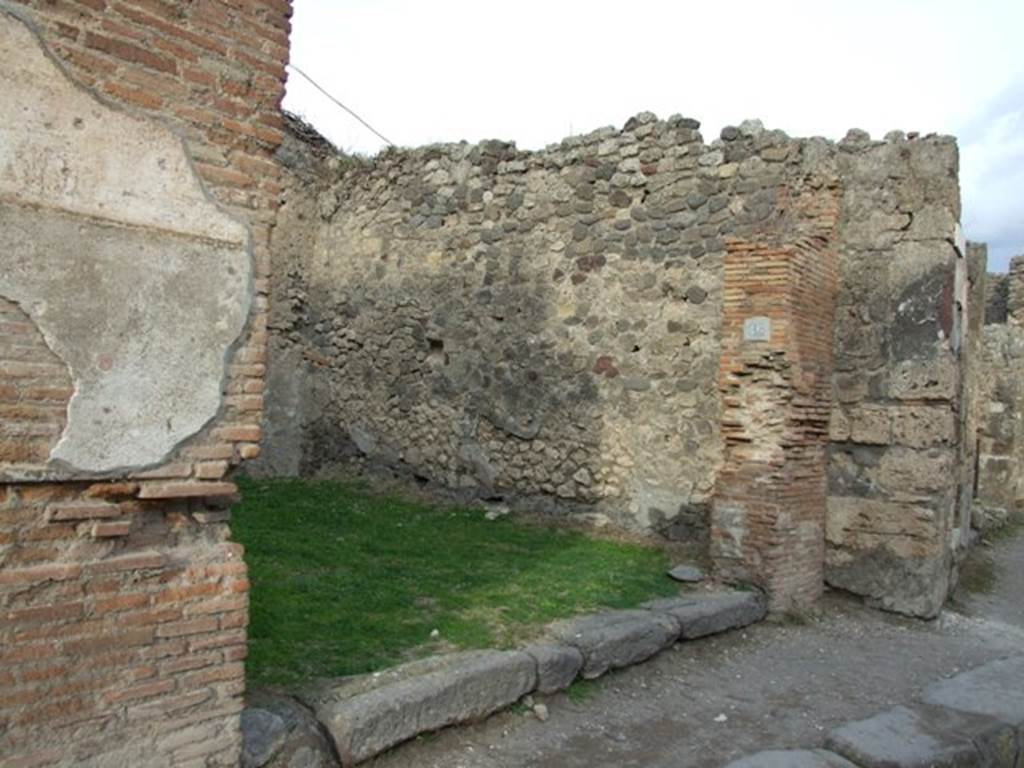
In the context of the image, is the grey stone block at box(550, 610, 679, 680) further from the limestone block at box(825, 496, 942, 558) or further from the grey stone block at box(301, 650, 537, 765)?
the limestone block at box(825, 496, 942, 558)

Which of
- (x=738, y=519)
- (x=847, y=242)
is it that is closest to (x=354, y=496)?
(x=738, y=519)

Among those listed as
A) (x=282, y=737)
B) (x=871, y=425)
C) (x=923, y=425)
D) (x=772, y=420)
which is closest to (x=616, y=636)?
(x=282, y=737)

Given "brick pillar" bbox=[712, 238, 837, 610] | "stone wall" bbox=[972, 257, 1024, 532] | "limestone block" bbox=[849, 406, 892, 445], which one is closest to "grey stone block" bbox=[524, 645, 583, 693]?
"brick pillar" bbox=[712, 238, 837, 610]

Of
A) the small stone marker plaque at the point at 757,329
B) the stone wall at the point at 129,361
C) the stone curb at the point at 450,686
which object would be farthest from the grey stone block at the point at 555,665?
the small stone marker plaque at the point at 757,329

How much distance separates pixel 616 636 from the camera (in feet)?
14.2

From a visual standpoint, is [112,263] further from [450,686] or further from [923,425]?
[923,425]

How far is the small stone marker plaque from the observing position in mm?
5707

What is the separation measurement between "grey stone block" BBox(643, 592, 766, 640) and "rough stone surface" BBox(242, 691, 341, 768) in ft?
7.88

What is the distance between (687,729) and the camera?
388cm

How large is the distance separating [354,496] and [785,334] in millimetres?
4490

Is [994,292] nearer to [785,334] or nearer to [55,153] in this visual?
[785,334]

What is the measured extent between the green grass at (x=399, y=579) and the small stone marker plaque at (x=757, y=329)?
1.75 m

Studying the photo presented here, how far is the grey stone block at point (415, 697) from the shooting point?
308cm

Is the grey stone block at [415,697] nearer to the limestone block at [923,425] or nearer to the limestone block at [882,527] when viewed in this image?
the limestone block at [882,527]
